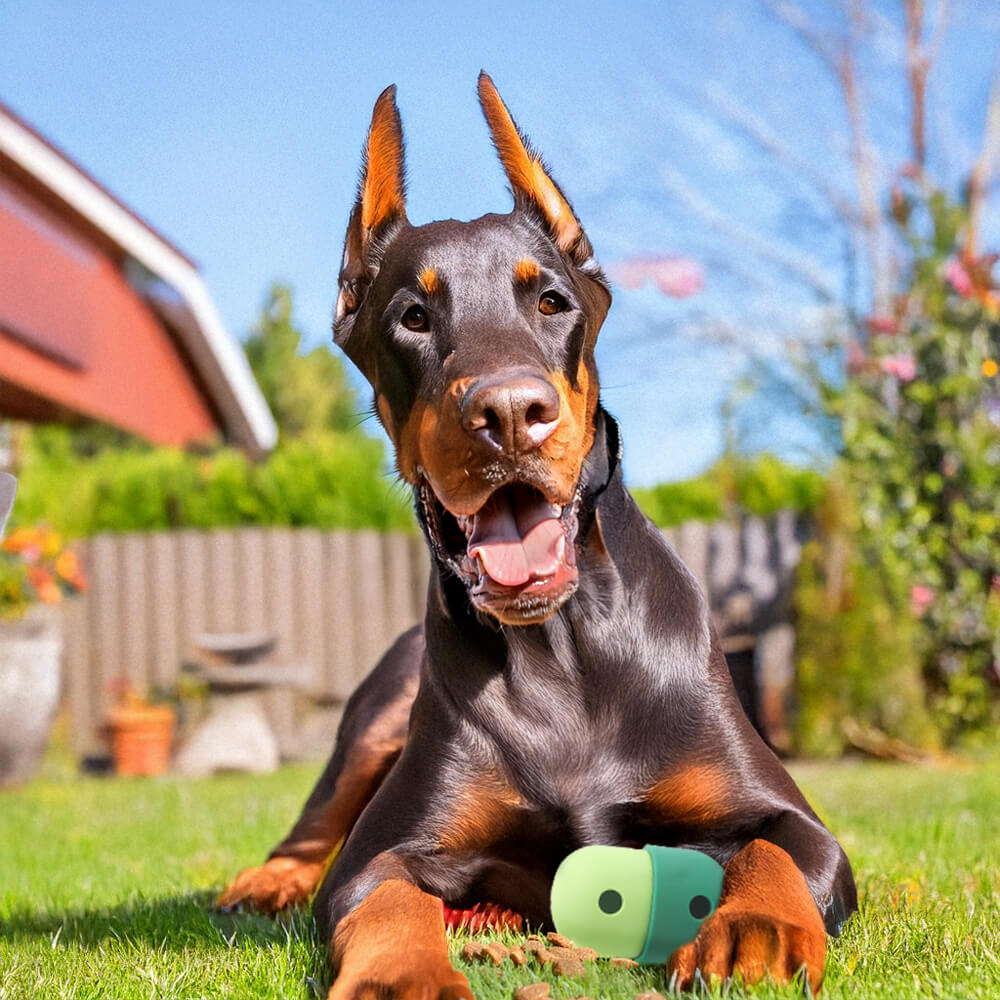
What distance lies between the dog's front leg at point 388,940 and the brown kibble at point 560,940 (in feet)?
0.86

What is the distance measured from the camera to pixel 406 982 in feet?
6.21

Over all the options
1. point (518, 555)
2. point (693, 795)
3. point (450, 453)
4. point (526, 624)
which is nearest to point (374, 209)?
point (450, 453)

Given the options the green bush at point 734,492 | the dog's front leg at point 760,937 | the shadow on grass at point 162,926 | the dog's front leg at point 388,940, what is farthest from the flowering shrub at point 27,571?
the dog's front leg at point 760,937

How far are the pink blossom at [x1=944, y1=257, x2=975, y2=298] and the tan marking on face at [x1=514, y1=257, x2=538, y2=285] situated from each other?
22.2ft

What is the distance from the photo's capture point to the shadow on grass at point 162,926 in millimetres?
2707

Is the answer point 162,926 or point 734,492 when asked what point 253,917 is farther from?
point 734,492

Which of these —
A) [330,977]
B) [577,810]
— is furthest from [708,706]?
[330,977]

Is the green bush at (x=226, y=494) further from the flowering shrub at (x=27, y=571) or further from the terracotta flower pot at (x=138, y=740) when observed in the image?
the flowering shrub at (x=27, y=571)

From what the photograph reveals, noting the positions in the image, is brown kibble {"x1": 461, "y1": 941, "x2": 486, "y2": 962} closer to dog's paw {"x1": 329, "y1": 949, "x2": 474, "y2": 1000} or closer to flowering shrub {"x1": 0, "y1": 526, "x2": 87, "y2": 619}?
dog's paw {"x1": 329, "y1": 949, "x2": 474, "y2": 1000}

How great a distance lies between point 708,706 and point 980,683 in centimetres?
665

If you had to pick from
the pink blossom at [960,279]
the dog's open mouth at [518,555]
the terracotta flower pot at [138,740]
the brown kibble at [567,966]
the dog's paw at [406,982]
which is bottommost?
the terracotta flower pot at [138,740]

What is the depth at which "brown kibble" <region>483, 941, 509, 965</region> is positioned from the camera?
A: 2244 mm

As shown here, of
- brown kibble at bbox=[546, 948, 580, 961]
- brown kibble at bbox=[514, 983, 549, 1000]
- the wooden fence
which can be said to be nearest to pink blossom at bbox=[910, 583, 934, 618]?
the wooden fence

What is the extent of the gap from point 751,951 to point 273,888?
1.66m
